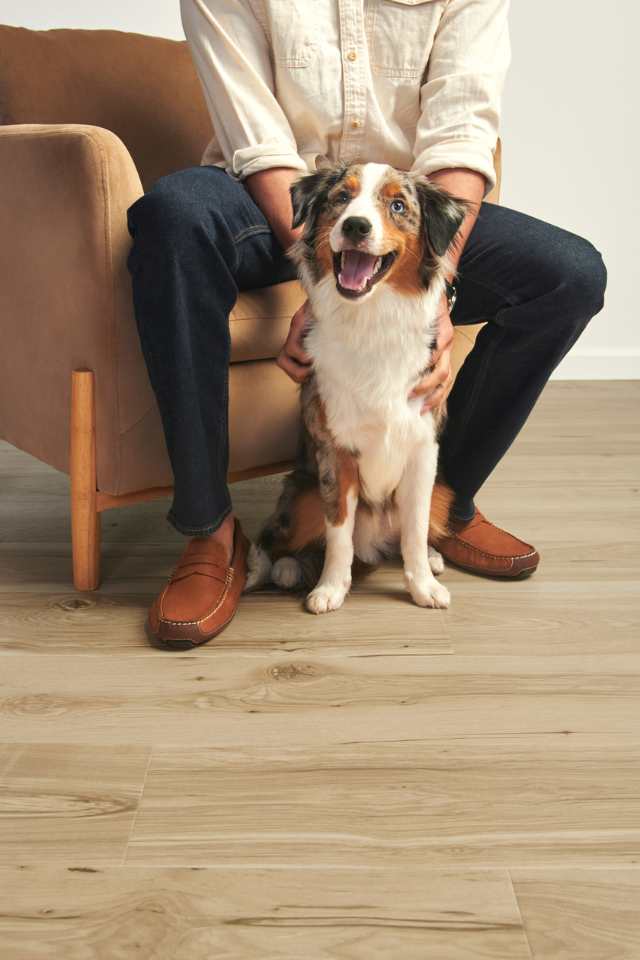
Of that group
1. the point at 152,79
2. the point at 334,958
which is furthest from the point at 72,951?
the point at 152,79

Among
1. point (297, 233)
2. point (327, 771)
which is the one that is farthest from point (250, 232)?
point (327, 771)

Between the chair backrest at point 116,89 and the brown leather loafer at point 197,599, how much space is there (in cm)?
110

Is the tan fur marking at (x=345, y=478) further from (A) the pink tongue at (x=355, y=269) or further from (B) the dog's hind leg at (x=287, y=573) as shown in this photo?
(A) the pink tongue at (x=355, y=269)

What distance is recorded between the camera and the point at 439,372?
1751 mm

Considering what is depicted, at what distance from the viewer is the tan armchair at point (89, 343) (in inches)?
66.0

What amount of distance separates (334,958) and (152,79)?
6.95ft

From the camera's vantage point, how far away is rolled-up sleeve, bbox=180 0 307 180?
1.82 meters

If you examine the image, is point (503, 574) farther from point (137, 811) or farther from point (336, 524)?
point (137, 811)

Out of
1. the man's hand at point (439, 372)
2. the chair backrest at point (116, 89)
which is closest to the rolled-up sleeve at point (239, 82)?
the man's hand at point (439, 372)

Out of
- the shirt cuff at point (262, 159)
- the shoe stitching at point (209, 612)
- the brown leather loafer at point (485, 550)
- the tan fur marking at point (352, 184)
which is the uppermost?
the tan fur marking at point (352, 184)

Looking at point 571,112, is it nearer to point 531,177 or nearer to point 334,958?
point 531,177

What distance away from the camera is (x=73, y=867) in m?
1.11

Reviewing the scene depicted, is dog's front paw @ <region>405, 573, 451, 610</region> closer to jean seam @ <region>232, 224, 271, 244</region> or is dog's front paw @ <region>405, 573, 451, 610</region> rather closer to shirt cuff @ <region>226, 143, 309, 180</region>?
jean seam @ <region>232, 224, 271, 244</region>

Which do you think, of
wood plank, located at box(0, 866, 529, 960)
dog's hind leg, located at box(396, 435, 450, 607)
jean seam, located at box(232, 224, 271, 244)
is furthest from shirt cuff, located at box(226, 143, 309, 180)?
wood plank, located at box(0, 866, 529, 960)
